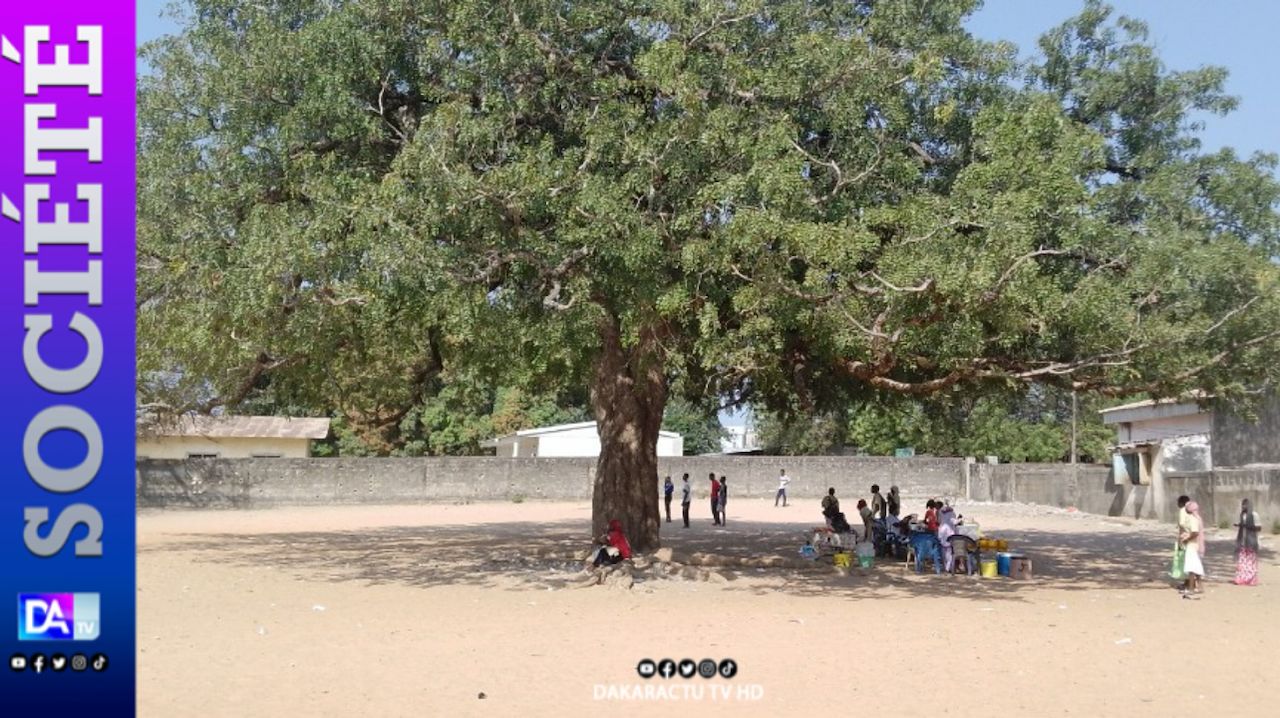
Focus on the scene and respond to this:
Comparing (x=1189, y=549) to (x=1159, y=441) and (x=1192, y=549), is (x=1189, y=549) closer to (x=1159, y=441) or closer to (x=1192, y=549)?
(x=1192, y=549)

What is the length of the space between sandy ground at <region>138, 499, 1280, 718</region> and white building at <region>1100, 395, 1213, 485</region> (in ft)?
39.3

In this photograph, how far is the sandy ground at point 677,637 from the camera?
1015 centimetres

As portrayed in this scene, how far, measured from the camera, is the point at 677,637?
13.2 meters

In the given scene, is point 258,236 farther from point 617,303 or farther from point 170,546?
point 170,546

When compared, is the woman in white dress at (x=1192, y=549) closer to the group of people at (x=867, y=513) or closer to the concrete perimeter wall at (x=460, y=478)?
the group of people at (x=867, y=513)

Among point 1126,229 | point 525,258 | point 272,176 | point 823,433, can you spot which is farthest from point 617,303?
point 823,433

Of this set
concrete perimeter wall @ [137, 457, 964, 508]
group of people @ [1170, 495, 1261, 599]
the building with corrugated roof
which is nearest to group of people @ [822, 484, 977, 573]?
group of people @ [1170, 495, 1261, 599]

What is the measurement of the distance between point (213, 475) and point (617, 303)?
30445 mm

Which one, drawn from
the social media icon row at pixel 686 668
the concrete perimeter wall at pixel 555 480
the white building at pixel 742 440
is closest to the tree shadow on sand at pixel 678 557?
the social media icon row at pixel 686 668

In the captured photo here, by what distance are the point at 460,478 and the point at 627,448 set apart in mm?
26275

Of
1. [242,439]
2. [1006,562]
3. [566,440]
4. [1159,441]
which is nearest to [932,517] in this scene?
[1006,562]

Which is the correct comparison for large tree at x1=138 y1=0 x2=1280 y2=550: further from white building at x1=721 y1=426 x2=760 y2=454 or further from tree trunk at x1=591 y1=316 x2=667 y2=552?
white building at x1=721 y1=426 x2=760 y2=454

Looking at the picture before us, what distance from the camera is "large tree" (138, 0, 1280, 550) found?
15359 mm

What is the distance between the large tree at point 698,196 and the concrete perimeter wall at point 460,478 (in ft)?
81.1
